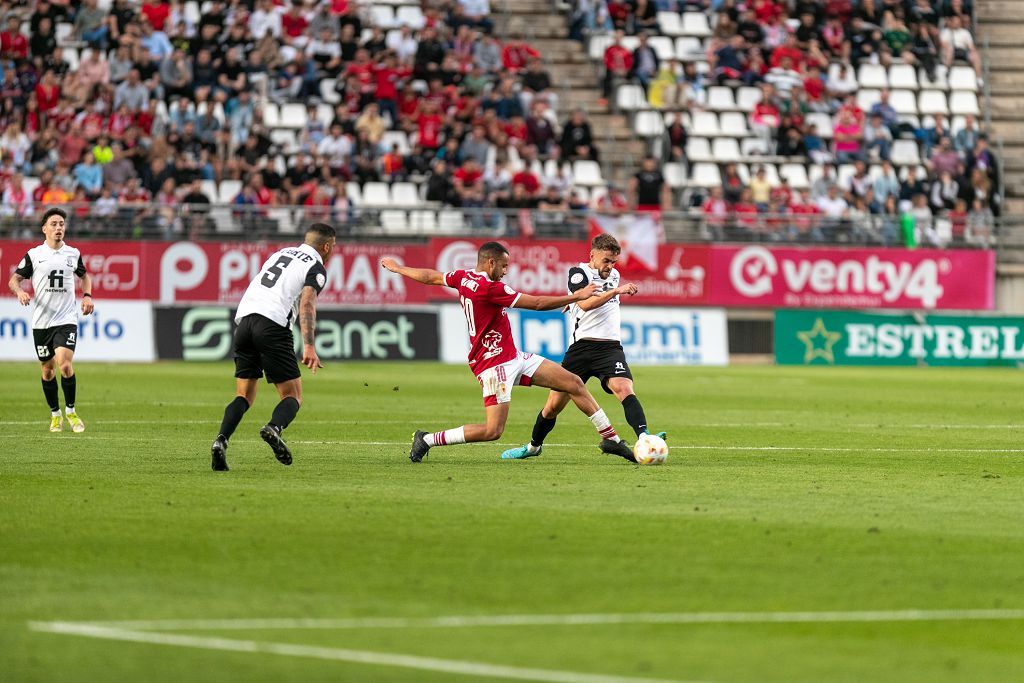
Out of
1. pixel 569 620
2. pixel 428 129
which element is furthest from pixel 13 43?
pixel 569 620

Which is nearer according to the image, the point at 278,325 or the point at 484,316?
the point at 278,325

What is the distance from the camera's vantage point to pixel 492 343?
42.9 feet

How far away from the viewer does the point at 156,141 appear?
108ft

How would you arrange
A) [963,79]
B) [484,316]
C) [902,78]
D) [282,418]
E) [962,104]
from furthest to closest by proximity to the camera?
1. [963,79]
2. [962,104]
3. [902,78]
4. [484,316]
5. [282,418]

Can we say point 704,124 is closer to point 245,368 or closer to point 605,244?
point 605,244

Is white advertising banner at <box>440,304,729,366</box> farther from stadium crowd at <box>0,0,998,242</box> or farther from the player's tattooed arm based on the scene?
the player's tattooed arm

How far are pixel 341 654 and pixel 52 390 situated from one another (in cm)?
1091

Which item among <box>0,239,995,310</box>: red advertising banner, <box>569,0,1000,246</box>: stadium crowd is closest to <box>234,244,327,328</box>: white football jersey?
<box>0,239,995,310</box>: red advertising banner

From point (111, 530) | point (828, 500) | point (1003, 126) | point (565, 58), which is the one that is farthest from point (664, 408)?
point (1003, 126)

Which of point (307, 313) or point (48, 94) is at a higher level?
point (48, 94)

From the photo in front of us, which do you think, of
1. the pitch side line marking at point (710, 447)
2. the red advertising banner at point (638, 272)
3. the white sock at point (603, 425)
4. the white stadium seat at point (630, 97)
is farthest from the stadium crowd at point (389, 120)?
the white sock at point (603, 425)

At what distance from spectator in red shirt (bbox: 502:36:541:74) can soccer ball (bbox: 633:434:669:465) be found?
2495 centimetres

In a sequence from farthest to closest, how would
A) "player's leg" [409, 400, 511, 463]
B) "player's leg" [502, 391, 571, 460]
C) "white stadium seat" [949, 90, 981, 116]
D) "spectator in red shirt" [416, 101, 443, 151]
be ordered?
"white stadium seat" [949, 90, 981, 116] → "spectator in red shirt" [416, 101, 443, 151] → "player's leg" [502, 391, 571, 460] → "player's leg" [409, 400, 511, 463]

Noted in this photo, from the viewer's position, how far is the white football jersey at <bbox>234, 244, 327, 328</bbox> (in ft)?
41.6
